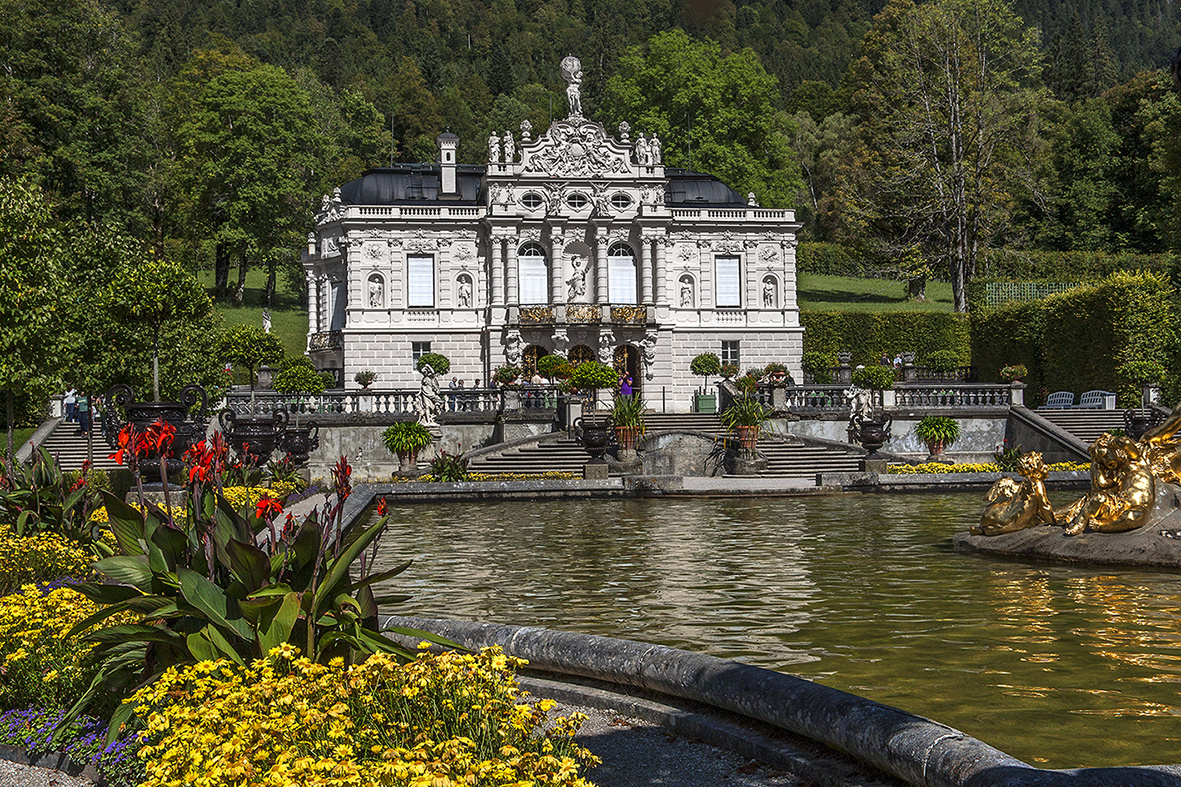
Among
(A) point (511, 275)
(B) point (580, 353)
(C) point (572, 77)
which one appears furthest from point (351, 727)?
(C) point (572, 77)

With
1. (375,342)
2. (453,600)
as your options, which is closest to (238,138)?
(375,342)

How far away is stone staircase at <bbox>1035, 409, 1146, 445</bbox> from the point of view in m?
34.1

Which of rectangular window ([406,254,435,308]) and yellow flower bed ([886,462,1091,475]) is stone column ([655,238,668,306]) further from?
yellow flower bed ([886,462,1091,475])

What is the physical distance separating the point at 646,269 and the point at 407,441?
882 inches

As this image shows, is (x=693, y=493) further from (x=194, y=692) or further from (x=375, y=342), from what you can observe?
(x=375, y=342)

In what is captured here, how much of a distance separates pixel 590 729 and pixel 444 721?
5.18 feet

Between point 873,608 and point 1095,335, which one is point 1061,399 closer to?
point 1095,335

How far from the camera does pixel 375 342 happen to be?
4881 centimetres

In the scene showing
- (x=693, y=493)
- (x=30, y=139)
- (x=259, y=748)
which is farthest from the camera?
(x=30, y=139)

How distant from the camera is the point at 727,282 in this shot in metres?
51.3

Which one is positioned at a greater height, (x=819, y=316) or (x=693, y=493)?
(x=819, y=316)

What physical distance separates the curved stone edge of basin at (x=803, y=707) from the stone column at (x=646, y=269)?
140 ft

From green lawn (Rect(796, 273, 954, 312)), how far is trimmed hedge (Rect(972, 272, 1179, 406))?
17.1m

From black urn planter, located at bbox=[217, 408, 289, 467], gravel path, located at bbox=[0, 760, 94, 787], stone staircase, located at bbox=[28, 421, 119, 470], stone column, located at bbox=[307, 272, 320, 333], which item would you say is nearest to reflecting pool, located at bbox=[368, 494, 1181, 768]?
gravel path, located at bbox=[0, 760, 94, 787]
